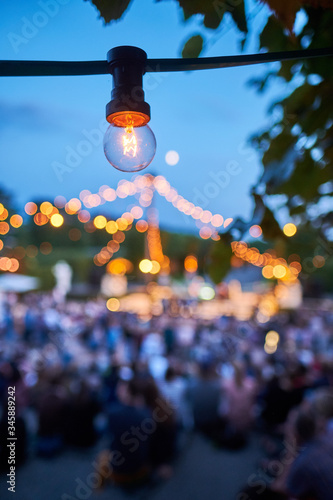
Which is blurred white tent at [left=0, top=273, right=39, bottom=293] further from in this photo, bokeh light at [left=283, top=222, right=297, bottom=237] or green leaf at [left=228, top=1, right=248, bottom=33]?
green leaf at [left=228, top=1, right=248, bottom=33]

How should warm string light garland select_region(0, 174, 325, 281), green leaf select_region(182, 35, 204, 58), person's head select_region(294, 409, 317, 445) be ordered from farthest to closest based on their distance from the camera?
warm string light garland select_region(0, 174, 325, 281)
person's head select_region(294, 409, 317, 445)
green leaf select_region(182, 35, 204, 58)

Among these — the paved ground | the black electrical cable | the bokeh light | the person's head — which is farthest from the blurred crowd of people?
the black electrical cable

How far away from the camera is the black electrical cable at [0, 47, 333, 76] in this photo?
1078mm

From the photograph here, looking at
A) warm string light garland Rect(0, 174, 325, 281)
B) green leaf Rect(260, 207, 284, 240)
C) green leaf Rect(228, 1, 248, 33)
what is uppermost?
warm string light garland Rect(0, 174, 325, 281)

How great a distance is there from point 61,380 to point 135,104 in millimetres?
4532

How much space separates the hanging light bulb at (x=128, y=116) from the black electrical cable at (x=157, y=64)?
0.14ft

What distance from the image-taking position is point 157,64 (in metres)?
1.15

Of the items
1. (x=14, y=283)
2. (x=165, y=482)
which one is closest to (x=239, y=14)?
(x=165, y=482)

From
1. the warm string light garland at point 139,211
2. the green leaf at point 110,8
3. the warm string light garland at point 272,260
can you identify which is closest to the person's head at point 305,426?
the warm string light garland at point 272,260

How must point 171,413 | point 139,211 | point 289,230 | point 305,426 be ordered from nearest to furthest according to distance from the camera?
point 289,230
point 305,426
point 171,413
point 139,211

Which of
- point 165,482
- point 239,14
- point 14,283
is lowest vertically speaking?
point 165,482

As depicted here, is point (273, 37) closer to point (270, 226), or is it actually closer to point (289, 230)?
point (270, 226)

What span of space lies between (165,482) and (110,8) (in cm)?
448

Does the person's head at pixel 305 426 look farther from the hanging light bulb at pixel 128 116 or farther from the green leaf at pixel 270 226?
the hanging light bulb at pixel 128 116
